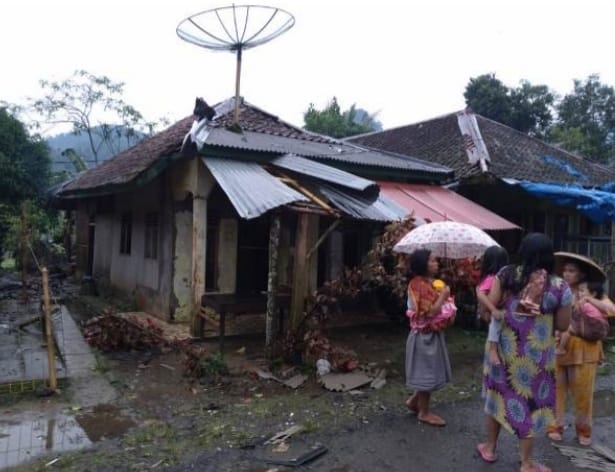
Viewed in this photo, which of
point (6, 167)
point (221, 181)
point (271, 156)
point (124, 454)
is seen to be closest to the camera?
point (124, 454)

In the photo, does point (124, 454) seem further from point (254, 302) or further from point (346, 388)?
point (254, 302)

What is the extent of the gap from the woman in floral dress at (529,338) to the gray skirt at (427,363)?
0.89m

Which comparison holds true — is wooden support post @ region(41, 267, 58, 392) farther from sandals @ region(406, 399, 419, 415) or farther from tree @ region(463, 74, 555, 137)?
tree @ region(463, 74, 555, 137)

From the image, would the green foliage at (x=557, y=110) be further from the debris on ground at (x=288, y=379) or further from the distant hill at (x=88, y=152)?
the debris on ground at (x=288, y=379)

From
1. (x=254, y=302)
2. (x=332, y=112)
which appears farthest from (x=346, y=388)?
(x=332, y=112)

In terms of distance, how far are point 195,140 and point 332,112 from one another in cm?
2180

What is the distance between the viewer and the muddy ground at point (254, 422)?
396 centimetres

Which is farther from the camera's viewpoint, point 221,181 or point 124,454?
point 221,181

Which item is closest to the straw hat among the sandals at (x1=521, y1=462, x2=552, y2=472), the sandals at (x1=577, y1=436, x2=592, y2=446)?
the sandals at (x1=577, y1=436, x2=592, y2=446)

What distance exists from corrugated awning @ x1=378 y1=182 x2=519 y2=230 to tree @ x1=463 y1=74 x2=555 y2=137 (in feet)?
56.3

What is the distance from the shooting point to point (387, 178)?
9992 millimetres

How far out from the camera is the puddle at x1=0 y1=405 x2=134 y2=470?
4.12 metres

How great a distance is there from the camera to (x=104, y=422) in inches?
189

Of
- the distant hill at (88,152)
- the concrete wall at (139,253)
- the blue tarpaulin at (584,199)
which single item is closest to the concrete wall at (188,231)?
the concrete wall at (139,253)
